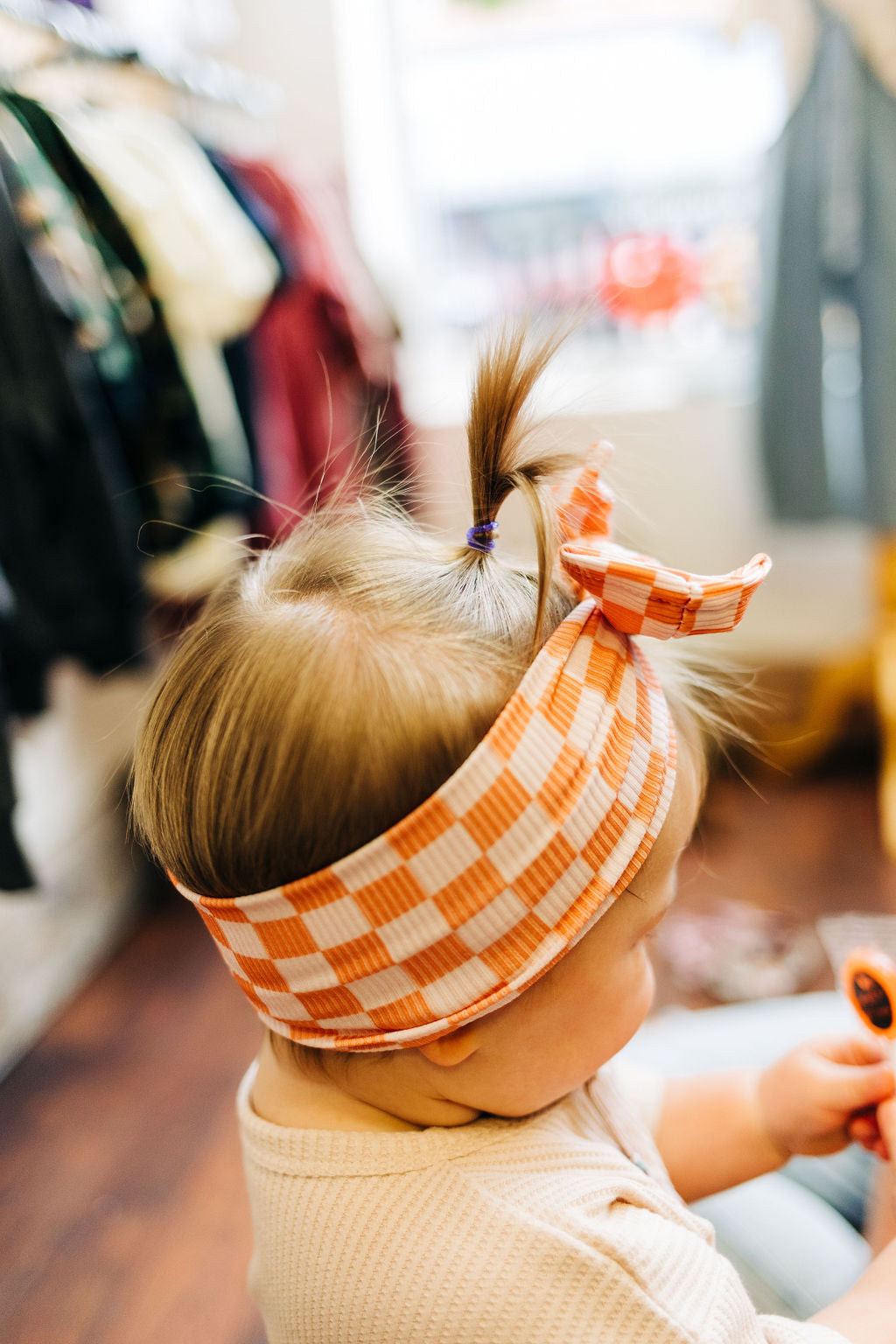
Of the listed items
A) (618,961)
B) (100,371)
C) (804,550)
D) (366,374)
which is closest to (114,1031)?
(100,371)

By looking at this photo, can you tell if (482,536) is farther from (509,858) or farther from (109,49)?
(109,49)

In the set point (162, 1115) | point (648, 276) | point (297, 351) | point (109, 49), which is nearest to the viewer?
point (162, 1115)

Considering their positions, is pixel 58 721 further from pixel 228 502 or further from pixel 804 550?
pixel 804 550

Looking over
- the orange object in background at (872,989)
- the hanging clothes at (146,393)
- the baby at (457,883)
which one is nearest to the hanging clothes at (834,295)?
the hanging clothes at (146,393)

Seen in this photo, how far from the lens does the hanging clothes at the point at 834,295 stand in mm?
1641

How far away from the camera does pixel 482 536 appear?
1.76 ft

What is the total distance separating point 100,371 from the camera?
1.27m

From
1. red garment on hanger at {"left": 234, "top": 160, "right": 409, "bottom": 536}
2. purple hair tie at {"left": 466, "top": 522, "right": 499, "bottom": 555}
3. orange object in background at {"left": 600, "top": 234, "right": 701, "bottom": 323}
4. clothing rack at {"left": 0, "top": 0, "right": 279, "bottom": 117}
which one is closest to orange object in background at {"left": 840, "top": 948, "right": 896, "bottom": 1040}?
purple hair tie at {"left": 466, "top": 522, "right": 499, "bottom": 555}

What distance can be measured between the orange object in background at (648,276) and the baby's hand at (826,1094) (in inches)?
77.9

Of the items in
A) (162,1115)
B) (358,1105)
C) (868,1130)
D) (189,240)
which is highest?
(189,240)

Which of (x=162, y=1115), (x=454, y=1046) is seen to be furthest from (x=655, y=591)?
(x=162, y=1115)

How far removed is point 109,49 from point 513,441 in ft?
3.64

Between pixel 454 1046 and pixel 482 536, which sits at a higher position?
pixel 482 536

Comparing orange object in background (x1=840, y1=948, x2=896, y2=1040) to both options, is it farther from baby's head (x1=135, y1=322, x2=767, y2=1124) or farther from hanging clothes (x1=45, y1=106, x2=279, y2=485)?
hanging clothes (x1=45, y1=106, x2=279, y2=485)
